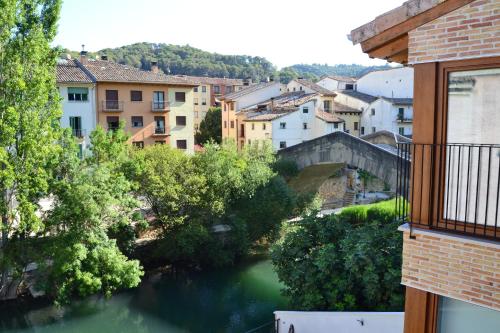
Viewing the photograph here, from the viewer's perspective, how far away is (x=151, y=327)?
15203 millimetres

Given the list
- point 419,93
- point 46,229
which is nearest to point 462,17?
point 419,93

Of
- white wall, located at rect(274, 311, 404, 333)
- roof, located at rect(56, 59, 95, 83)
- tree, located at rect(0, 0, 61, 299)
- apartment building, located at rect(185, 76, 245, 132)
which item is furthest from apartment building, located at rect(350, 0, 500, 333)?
apartment building, located at rect(185, 76, 245, 132)

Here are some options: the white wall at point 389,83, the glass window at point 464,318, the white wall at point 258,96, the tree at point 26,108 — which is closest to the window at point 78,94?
the white wall at point 258,96

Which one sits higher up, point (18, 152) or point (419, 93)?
point (419, 93)

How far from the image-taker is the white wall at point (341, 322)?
397 inches

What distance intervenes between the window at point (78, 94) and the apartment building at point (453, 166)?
2734 cm

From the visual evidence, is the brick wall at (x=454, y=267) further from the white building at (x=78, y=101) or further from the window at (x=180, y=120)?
the window at (x=180, y=120)

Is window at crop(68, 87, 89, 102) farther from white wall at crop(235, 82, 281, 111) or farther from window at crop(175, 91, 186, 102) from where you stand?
white wall at crop(235, 82, 281, 111)

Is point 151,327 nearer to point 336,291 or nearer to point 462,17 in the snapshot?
point 336,291

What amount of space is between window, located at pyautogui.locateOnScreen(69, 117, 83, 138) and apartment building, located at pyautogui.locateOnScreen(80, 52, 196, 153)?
1176mm

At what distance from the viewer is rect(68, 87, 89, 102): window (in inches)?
1149

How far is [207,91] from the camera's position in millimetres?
60156

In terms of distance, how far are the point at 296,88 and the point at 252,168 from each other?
25.3 meters

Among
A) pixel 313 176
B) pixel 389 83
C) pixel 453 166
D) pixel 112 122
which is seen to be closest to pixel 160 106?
pixel 112 122
